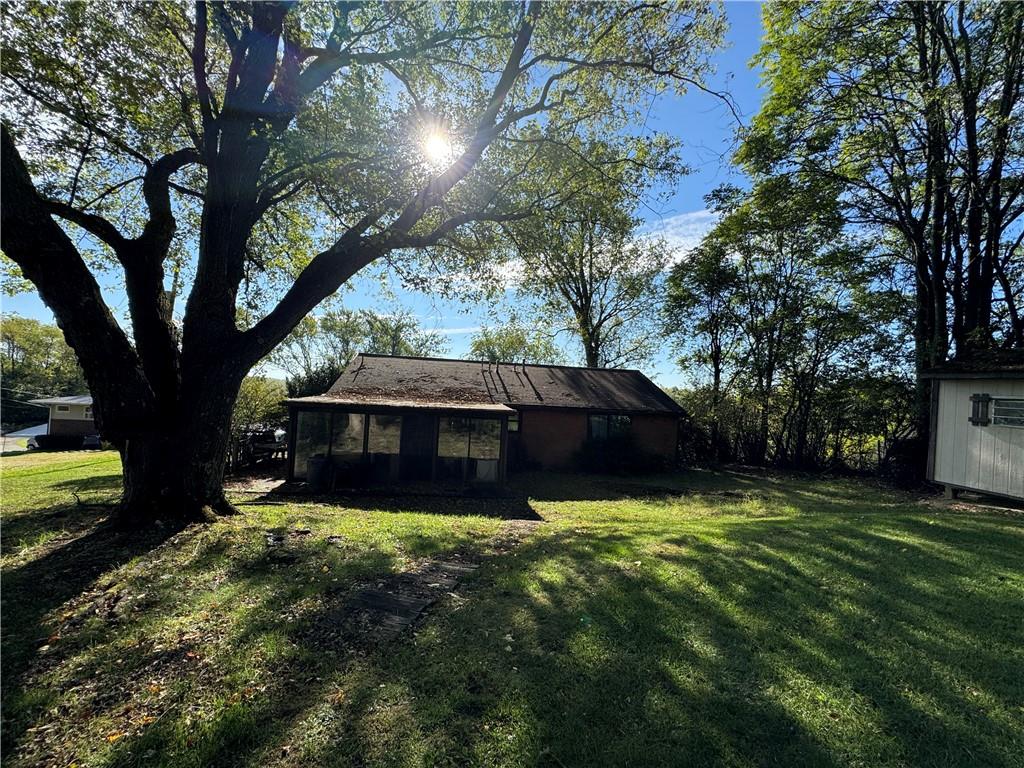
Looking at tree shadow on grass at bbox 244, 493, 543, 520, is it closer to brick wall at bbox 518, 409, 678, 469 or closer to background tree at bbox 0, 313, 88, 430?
brick wall at bbox 518, 409, 678, 469

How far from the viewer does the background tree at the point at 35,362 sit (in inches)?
1703

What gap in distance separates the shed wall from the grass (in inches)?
215

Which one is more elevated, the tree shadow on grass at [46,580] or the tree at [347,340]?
the tree at [347,340]

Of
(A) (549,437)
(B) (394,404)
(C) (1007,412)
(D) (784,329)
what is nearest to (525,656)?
(B) (394,404)

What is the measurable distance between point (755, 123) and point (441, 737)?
16616 millimetres

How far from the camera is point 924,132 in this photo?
43.3 feet

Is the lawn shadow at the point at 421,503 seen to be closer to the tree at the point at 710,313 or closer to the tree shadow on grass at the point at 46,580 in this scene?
the tree shadow on grass at the point at 46,580

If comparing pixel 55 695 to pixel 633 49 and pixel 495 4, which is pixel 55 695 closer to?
pixel 495 4

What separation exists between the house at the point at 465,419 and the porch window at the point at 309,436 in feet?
0.09

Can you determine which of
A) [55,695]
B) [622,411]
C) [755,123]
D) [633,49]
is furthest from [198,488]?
[755,123]

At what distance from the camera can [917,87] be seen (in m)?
12.9

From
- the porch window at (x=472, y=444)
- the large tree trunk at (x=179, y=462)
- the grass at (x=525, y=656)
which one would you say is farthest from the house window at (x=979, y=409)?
the large tree trunk at (x=179, y=462)

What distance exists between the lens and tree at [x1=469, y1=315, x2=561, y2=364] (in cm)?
3425

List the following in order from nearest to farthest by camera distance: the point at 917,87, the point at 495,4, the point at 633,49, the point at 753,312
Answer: the point at 495,4
the point at 633,49
the point at 917,87
the point at 753,312
